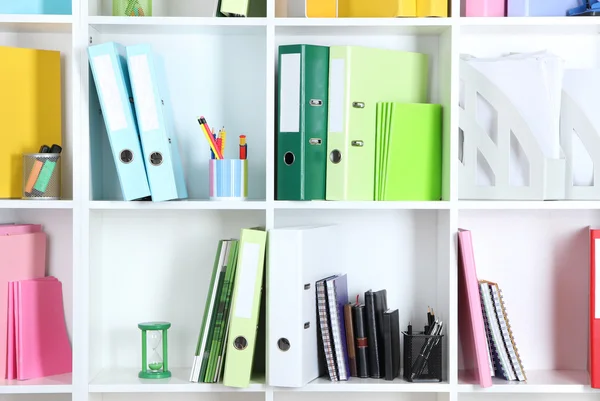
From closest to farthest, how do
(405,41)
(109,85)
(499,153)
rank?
(109,85) → (499,153) → (405,41)

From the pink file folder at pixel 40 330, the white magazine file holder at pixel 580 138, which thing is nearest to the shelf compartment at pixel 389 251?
the white magazine file holder at pixel 580 138

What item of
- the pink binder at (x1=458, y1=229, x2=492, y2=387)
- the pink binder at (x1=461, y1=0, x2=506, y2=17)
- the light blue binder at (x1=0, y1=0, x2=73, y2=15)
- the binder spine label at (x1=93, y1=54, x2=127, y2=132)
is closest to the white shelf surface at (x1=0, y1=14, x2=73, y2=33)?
the light blue binder at (x1=0, y1=0, x2=73, y2=15)

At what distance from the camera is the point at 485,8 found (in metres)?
1.82

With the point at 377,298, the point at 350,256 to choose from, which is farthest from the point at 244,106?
the point at 377,298

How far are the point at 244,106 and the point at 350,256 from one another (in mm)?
477

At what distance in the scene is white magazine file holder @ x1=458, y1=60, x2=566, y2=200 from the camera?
1793 millimetres

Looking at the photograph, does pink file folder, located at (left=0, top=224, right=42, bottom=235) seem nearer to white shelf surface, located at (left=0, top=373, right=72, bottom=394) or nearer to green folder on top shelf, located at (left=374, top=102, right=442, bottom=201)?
white shelf surface, located at (left=0, top=373, right=72, bottom=394)

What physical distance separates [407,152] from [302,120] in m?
0.27

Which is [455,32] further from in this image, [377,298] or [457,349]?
[457,349]

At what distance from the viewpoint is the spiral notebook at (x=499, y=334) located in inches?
70.7

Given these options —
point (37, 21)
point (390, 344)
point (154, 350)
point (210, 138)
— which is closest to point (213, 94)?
point (210, 138)

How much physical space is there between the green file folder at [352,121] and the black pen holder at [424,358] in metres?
0.36

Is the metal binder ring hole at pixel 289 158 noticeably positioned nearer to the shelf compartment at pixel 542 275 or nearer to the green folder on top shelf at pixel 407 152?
the green folder on top shelf at pixel 407 152

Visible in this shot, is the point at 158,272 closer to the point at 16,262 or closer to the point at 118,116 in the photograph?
the point at 16,262
